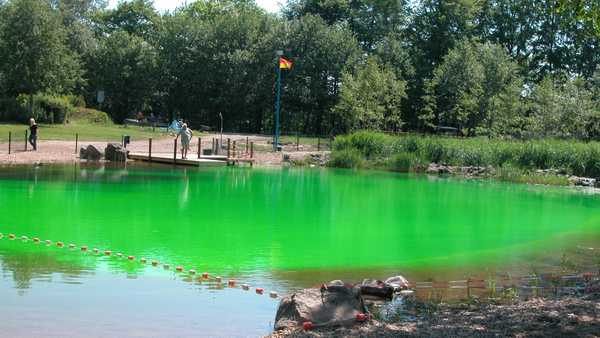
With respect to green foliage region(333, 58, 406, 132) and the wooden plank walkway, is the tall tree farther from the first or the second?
green foliage region(333, 58, 406, 132)

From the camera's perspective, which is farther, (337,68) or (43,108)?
(337,68)

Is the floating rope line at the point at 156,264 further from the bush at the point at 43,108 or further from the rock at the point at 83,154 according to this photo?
the bush at the point at 43,108

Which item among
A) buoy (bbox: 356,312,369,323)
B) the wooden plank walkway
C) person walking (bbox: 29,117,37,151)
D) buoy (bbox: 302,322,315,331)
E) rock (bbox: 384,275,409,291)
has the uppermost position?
person walking (bbox: 29,117,37,151)

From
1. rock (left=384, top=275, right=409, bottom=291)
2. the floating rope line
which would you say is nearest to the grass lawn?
the floating rope line

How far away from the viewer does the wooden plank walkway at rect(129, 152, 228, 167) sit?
40188 mm

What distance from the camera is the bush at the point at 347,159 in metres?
44.9

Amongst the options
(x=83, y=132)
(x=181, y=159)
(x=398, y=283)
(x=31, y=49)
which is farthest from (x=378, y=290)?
(x=31, y=49)

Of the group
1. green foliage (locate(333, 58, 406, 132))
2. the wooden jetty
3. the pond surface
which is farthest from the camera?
green foliage (locate(333, 58, 406, 132))

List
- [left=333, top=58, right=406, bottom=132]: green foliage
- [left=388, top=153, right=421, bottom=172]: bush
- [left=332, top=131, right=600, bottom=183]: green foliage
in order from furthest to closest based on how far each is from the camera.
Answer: [left=333, top=58, right=406, bottom=132]: green foliage < [left=388, top=153, right=421, bottom=172]: bush < [left=332, top=131, right=600, bottom=183]: green foliage

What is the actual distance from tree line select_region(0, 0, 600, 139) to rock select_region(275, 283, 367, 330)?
43292 mm

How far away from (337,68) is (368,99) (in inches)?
360

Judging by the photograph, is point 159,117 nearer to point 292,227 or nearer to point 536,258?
point 292,227

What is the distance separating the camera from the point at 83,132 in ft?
160

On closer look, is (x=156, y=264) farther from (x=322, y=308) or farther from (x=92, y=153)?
(x=92, y=153)
